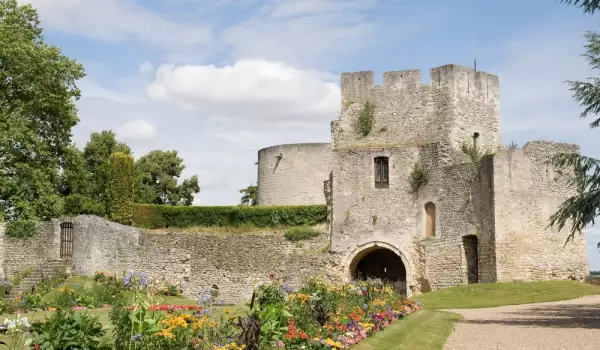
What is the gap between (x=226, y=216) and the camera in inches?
1319

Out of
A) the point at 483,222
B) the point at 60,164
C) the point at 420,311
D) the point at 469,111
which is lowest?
the point at 420,311

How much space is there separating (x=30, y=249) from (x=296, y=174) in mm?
13326

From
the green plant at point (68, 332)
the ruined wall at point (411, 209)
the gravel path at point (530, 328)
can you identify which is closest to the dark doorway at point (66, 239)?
the ruined wall at point (411, 209)

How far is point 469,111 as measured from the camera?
100ft

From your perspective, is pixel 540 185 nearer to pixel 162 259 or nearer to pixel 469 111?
pixel 469 111

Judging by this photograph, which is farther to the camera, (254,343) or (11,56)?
(11,56)

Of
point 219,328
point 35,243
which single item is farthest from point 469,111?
point 219,328

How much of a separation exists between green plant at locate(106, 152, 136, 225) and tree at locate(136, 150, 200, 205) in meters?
12.1

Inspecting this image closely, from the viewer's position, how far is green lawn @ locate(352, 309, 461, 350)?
12.8 meters

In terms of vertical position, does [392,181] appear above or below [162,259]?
above

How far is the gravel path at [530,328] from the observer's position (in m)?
13.2

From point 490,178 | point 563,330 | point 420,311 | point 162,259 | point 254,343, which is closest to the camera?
point 254,343

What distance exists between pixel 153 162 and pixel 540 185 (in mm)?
26811

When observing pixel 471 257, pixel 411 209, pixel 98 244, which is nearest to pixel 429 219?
pixel 411 209
